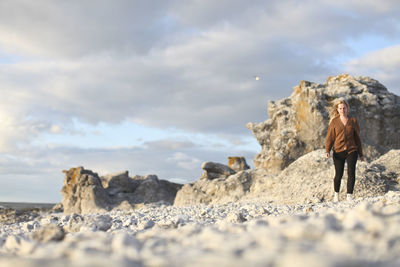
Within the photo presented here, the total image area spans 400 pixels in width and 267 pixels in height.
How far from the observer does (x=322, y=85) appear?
17.9 m

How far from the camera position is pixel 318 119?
16.3m

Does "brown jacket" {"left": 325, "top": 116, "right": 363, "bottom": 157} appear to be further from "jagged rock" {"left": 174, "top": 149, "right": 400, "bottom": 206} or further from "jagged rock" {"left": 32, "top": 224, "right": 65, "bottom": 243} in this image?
"jagged rock" {"left": 32, "top": 224, "right": 65, "bottom": 243}

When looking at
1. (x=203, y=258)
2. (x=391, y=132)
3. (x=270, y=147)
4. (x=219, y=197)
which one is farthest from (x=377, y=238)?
(x=391, y=132)

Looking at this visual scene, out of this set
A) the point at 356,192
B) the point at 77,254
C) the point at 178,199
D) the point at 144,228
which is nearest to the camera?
the point at 77,254

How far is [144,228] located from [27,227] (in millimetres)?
2430

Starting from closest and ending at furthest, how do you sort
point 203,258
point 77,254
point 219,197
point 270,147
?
point 203,258 → point 77,254 → point 219,197 → point 270,147

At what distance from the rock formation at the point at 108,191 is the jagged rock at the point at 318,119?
731 cm

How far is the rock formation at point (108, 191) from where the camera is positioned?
20.1 metres

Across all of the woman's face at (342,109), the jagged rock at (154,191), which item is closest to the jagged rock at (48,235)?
the woman's face at (342,109)

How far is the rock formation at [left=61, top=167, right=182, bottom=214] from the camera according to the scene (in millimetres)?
20094

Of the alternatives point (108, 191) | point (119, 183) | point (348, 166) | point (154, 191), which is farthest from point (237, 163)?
point (348, 166)

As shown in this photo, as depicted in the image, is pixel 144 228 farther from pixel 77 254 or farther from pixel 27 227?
pixel 77 254

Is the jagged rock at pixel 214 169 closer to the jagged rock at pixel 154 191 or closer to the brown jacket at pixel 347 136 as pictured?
the jagged rock at pixel 154 191

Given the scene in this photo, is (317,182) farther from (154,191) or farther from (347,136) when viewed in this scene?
(154,191)
